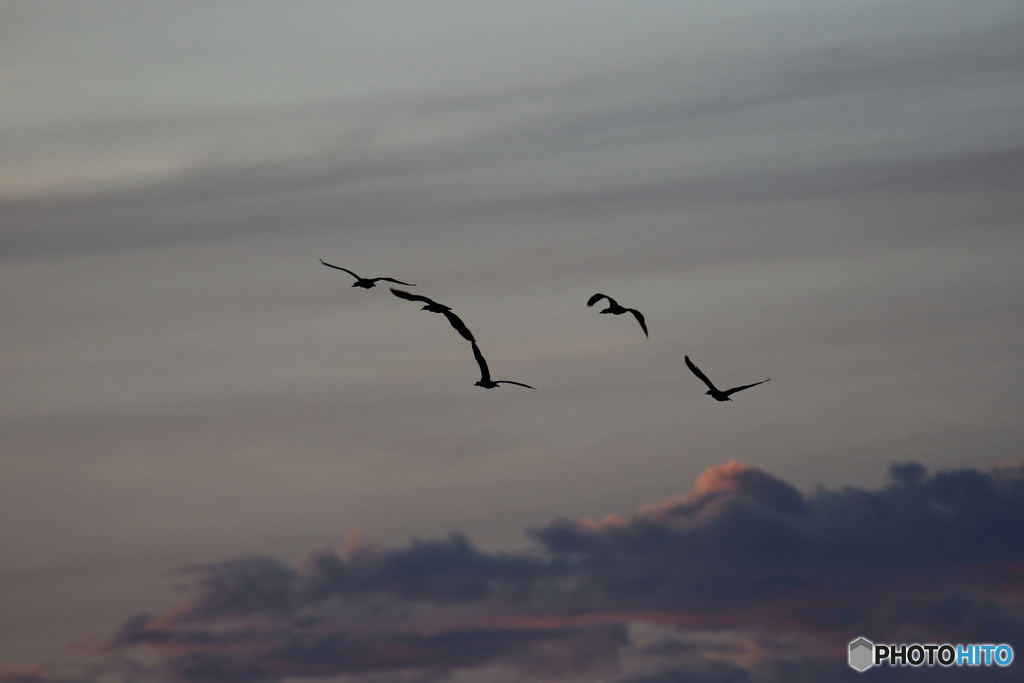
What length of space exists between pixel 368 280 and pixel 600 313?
14815 millimetres

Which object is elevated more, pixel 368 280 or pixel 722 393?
pixel 368 280

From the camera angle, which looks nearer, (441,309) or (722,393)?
(441,309)

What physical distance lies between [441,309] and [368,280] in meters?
6.22

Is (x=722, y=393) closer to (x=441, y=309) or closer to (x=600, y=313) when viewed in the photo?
(x=600, y=313)

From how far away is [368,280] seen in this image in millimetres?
101188

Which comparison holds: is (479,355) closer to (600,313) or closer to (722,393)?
(600,313)

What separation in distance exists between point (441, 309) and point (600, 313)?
9534mm

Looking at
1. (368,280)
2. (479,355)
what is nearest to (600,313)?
(479,355)

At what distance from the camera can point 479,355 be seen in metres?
101

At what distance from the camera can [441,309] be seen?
97.6 meters

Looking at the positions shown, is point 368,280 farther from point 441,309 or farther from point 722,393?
point 722,393

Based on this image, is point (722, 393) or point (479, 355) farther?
point (722, 393)

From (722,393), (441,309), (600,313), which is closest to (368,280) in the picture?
(441,309)

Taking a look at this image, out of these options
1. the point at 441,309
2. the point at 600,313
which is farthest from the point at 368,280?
the point at 600,313
